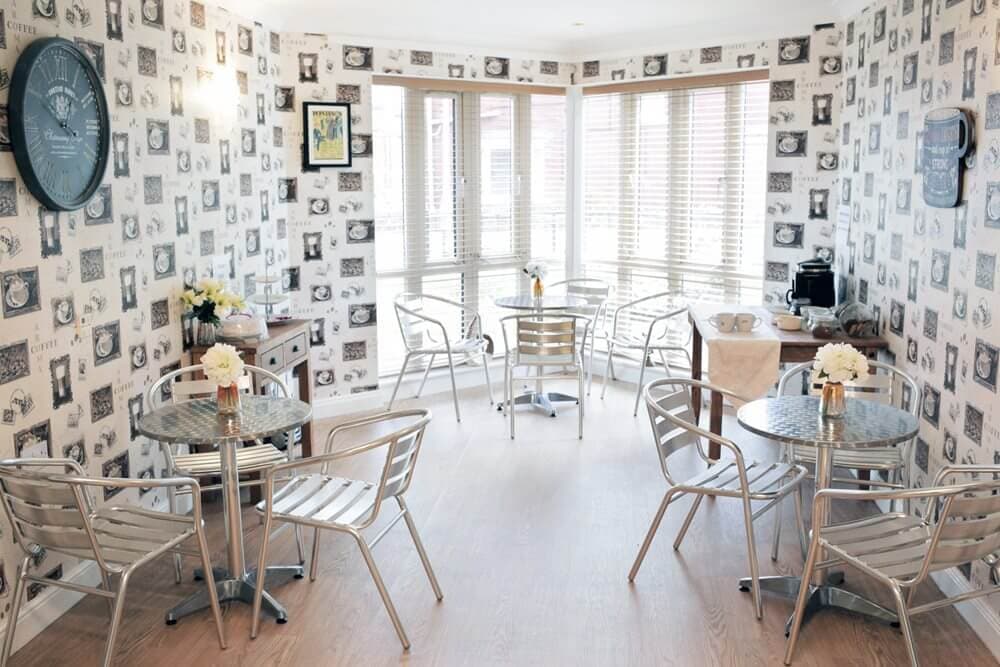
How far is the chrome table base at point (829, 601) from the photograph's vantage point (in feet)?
11.0

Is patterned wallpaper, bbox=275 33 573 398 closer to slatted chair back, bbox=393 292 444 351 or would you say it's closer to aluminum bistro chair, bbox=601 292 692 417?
slatted chair back, bbox=393 292 444 351

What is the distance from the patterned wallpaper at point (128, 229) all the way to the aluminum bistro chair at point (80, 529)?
26 centimetres

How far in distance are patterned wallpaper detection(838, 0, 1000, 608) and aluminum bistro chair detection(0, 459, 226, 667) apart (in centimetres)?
268

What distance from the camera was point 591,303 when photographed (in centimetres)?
654

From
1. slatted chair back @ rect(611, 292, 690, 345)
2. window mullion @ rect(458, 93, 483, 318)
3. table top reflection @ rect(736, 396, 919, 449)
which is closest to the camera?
table top reflection @ rect(736, 396, 919, 449)

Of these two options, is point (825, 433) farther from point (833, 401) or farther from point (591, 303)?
point (591, 303)

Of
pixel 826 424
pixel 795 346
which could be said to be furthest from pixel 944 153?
pixel 795 346

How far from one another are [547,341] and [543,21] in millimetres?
1983

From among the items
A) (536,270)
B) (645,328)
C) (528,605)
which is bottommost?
(528,605)

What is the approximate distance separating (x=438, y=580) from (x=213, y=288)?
1.78m

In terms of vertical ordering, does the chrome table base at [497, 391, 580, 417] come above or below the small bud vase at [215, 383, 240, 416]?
below

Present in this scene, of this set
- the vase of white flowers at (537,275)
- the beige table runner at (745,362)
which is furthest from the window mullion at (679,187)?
the beige table runner at (745,362)

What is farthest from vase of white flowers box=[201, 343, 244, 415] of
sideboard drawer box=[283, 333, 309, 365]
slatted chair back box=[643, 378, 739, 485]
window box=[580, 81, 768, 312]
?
window box=[580, 81, 768, 312]

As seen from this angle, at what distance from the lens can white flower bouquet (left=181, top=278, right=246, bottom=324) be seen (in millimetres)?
4441
